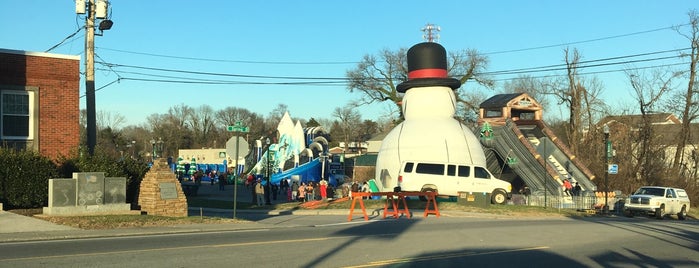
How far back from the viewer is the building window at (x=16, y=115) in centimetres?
2172

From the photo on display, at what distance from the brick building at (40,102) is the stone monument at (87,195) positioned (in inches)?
144

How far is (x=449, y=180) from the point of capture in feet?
107

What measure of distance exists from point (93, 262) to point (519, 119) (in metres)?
39.0

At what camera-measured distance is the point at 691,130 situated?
51219 mm

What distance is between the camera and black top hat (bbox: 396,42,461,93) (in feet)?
114

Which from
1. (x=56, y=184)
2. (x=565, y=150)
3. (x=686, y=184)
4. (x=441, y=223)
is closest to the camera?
(x=56, y=184)

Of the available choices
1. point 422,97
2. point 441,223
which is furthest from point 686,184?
point 441,223

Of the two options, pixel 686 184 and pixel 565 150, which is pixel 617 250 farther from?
pixel 686 184

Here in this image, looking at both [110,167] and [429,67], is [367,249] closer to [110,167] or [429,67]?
[110,167]

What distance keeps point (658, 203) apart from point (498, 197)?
7340 millimetres

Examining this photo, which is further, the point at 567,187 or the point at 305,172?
the point at 305,172

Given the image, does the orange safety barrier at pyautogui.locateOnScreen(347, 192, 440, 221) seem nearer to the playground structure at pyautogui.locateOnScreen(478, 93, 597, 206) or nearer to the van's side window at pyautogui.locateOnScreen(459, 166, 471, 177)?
the van's side window at pyautogui.locateOnScreen(459, 166, 471, 177)

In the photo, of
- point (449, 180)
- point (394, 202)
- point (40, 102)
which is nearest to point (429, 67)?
point (449, 180)

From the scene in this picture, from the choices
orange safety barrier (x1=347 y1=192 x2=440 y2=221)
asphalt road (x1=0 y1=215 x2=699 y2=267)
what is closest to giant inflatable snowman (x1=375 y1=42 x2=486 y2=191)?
orange safety barrier (x1=347 y1=192 x2=440 y2=221)
